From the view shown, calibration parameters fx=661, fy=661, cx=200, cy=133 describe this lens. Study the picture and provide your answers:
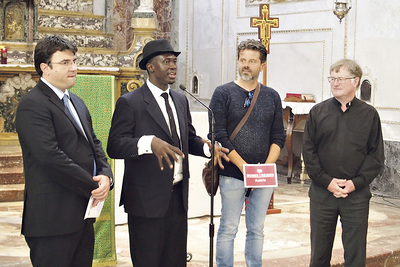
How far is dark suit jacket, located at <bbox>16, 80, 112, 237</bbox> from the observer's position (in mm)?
2996

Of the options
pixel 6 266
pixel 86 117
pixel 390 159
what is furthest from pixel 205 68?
pixel 86 117

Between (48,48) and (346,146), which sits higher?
(48,48)

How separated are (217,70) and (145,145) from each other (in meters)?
7.49

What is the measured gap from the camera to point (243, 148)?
4082 millimetres

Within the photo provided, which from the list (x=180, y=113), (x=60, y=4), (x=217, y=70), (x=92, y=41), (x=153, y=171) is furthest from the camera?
(x=217, y=70)

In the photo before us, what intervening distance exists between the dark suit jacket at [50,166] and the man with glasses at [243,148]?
3.78 feet

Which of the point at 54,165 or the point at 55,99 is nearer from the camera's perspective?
the point at 54,165

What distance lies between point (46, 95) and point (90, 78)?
1.51m

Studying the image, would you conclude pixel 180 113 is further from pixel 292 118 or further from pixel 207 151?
pixel 292 118

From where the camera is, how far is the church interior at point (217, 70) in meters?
5.30

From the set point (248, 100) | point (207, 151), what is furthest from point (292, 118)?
point (207, 151)

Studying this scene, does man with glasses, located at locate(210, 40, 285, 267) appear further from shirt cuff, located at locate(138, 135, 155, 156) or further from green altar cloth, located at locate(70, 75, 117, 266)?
green altar cloth, located at locate(70, 75, 117, 266)

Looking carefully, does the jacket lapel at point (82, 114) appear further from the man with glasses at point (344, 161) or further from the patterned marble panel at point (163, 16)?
the patterned marble panel at point (163, 16)

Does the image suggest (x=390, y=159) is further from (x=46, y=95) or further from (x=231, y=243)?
(x=46, y=95)
